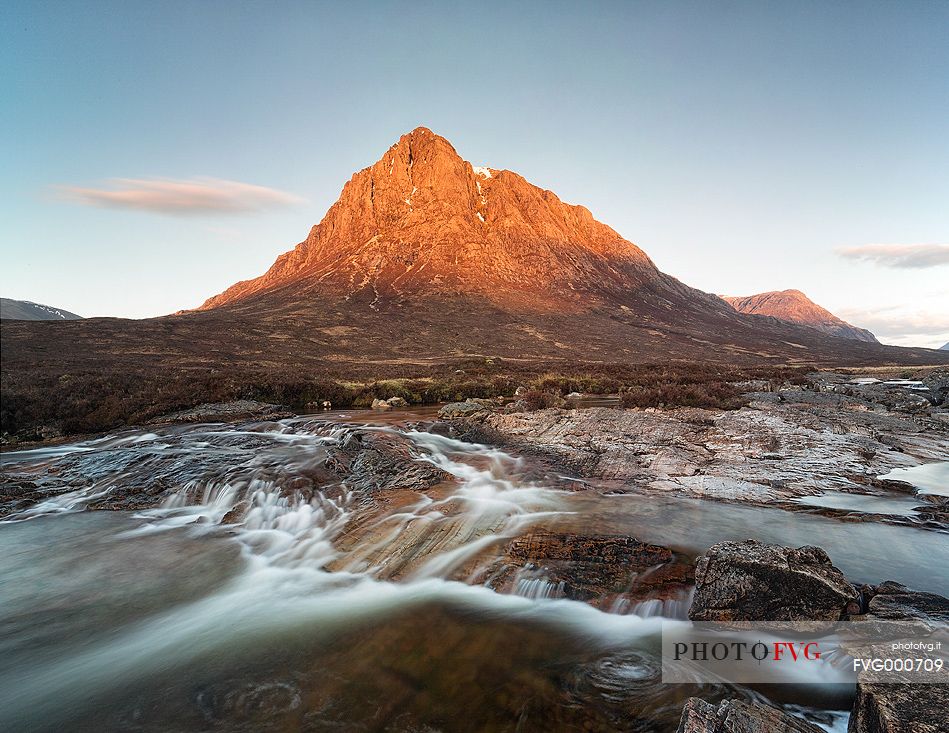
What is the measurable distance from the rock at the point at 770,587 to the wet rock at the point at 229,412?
67.6ft

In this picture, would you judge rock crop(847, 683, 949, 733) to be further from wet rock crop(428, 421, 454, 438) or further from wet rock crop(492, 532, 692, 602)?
wet rock crop(428, 421, 454, 438)

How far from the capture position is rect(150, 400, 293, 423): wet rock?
22.0m

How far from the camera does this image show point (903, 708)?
3.78m

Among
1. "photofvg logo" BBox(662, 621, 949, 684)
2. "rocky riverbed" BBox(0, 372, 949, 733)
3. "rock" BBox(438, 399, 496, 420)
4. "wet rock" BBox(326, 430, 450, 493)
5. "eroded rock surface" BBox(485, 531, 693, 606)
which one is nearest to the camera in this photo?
"photofvg logo" BBox(662, 621, 949, 684)

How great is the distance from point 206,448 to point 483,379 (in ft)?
73.7

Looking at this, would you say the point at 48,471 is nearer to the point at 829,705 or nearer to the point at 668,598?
the point at 668,598

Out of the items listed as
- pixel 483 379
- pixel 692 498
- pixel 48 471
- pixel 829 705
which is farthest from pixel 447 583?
pixel 483 379

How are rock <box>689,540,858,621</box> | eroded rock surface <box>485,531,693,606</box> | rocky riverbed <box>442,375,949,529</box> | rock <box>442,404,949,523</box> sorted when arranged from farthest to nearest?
rock <box>442,404,949,523</box> < rocky riverbed <box>442,375,949,529</box> < eroded rock surface <box>485,531,693,606</box> < rock <box>689,540,858,621</box>

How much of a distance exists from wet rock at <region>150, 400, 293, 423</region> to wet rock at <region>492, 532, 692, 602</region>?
17.6 metres

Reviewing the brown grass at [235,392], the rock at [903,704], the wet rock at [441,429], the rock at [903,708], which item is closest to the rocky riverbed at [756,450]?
the wet rock at [441,429]

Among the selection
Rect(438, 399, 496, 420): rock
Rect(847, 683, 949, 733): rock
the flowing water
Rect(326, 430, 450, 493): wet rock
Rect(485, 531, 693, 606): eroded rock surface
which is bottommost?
the flowing water

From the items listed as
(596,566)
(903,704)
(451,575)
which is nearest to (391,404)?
(451,575)

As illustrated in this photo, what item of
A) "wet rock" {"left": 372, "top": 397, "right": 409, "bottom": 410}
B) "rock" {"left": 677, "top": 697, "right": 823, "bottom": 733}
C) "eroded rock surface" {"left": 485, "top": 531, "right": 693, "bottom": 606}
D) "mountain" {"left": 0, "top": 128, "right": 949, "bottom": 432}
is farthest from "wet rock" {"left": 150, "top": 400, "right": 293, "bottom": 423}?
"rock" {"left": 677, "top": 697, "right": 823, "bottom": 733}

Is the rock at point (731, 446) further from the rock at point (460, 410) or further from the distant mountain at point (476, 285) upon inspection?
the distant mountain at point (476, 285)
